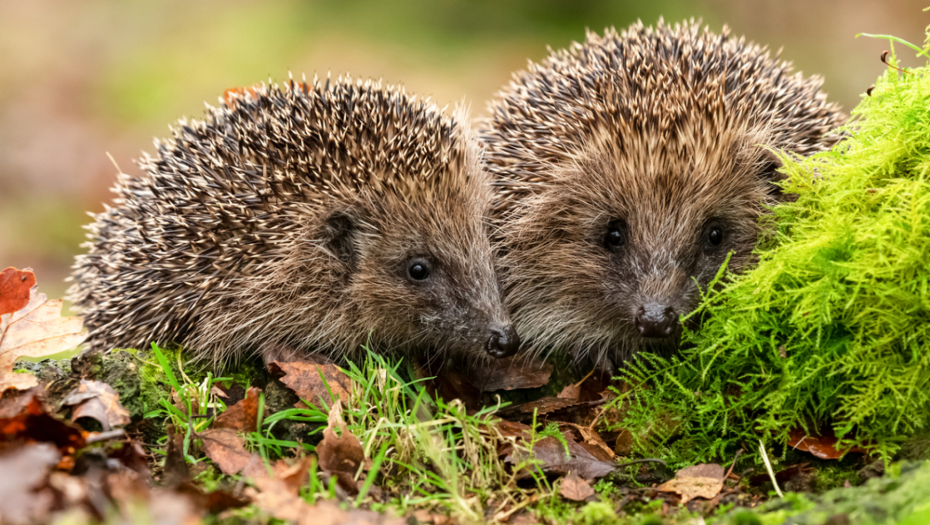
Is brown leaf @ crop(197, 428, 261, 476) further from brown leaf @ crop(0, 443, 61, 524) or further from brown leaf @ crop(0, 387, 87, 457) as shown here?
brown leaf @ crop(0, 443, 61, 524)

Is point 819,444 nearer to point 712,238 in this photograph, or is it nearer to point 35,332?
point 712,238

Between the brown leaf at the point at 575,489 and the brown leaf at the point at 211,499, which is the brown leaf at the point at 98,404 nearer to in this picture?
the brown leaf at the point at 211,499

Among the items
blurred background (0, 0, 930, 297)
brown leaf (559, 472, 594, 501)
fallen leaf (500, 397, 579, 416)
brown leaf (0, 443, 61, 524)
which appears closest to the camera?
brown leaf (0, 443, 61, 524)

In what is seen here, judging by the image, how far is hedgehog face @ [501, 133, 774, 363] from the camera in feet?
11.9

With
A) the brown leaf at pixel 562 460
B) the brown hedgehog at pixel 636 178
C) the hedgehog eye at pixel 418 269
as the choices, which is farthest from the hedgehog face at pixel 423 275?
the brown leaf at pixel 562 460

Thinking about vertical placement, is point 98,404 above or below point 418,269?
below

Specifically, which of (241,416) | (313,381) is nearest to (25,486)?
(241,416)

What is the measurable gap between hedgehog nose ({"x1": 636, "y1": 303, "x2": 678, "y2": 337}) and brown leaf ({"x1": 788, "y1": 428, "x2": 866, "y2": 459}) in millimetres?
681

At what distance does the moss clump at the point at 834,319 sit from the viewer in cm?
268

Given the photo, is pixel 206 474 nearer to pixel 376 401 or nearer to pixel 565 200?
pixel 376 401

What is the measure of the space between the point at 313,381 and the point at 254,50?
1116 centimetres

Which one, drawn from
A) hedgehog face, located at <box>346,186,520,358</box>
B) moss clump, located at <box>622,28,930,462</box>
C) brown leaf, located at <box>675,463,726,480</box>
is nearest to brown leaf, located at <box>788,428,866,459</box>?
moss clump, located at <box>622,28,930,462</box>

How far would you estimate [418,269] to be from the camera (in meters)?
3.88

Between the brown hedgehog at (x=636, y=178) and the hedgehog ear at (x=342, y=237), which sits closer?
the brown hedgehog at (x=636, y=178)
